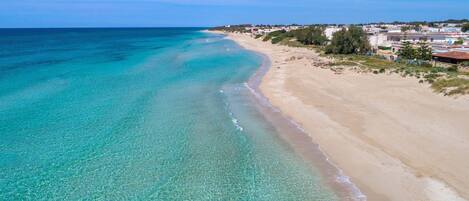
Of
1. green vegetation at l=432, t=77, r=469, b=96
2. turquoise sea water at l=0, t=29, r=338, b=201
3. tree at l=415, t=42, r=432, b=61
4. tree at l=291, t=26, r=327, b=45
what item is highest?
tree at l=291, t=26, r=327, b=45

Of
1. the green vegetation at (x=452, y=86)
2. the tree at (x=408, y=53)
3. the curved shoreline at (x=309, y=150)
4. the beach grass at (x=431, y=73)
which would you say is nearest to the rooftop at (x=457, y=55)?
the beach grass at (x=431, y=73)

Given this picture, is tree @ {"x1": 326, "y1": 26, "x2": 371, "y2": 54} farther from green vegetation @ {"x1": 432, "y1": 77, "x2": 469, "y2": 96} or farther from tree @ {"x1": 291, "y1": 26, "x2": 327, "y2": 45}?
green vegetation @ {"x1": 432, "y1": 77, "x2": 469, "y2": 96}

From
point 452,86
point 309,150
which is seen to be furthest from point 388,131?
point 452,86

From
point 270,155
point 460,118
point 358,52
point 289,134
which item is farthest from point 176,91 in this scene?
point 358,52

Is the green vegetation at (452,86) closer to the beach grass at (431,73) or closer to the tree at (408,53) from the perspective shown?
the beach grass at (431,73)

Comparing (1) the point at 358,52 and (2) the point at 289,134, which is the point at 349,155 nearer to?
(2) the point at 289,134

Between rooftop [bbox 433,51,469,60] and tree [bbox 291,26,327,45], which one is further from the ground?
tree [bbox 291,26,327,45]

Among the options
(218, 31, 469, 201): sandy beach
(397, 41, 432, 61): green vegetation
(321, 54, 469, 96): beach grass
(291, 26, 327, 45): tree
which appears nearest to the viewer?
(218, 31, 469, 201): sandy beach

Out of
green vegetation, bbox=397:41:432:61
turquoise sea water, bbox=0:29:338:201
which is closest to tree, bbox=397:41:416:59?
green vegetation, bbox=397:41:432:61
